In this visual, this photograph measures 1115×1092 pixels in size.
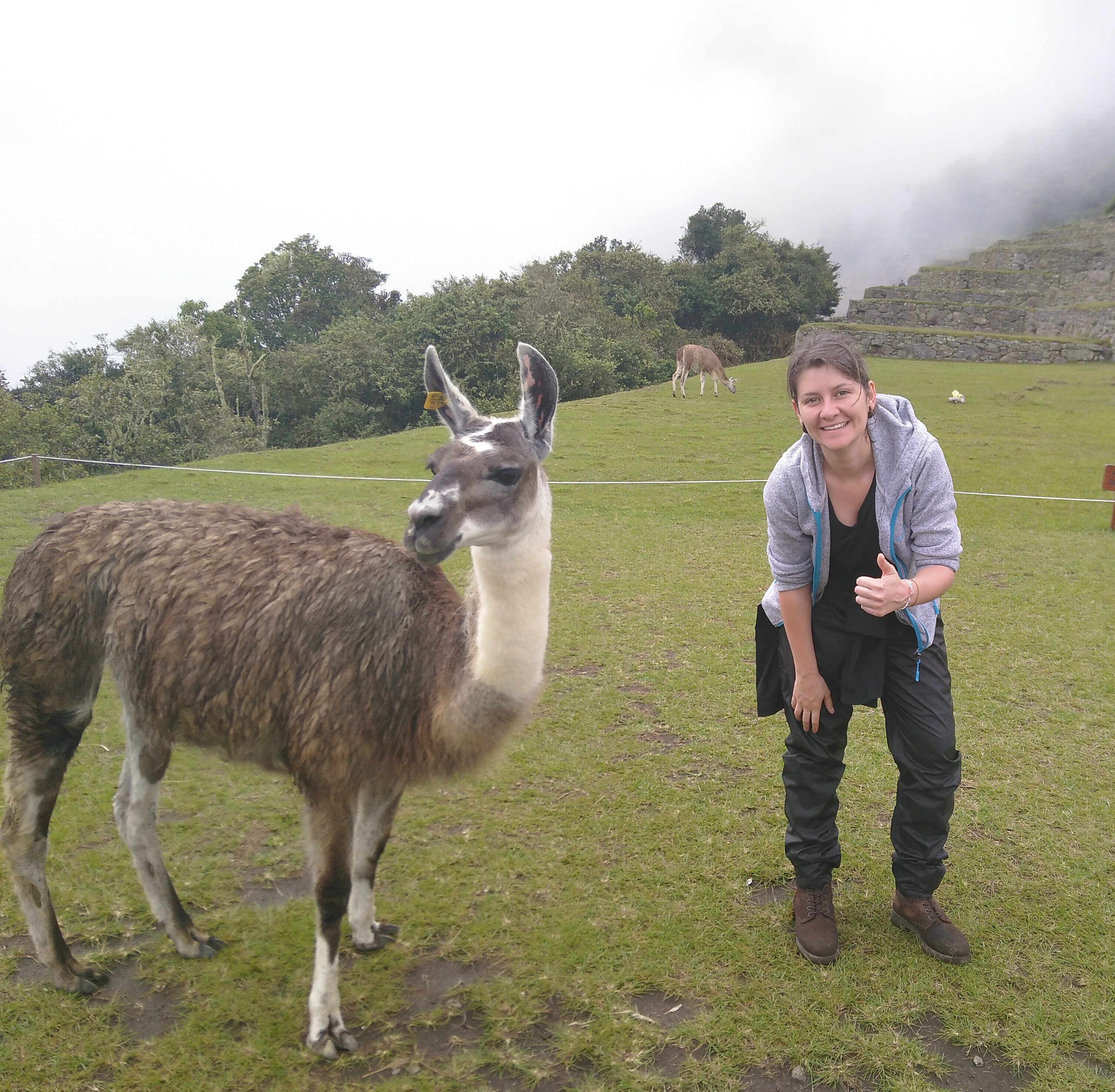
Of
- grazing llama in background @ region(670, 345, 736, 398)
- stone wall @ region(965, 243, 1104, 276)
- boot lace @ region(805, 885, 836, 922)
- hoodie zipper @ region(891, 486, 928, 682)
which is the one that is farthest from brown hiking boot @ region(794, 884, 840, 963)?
stone wall @ region(965, 243, 1104, 276)

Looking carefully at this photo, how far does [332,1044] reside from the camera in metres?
2.46

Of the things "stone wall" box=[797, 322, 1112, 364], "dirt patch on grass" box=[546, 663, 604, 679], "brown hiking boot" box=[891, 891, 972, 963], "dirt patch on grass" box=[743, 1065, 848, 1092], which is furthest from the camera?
"stone wall" box=[797, 322, 1112, 364]

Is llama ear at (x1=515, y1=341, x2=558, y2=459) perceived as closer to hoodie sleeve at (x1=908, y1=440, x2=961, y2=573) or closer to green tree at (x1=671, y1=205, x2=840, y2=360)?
hoodie sleeve at (x1=908, y1=440, x2=961, y2=573)

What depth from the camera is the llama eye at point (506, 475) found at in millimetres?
2451

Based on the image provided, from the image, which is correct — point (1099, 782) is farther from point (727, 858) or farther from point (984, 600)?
point (984, 600)

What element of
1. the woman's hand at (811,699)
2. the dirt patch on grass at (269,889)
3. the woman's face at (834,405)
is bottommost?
Answer: the dirt patch on grass at (269,889)

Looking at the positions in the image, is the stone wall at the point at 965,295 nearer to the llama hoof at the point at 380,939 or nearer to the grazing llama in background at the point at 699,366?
the grazing llama in background at the point at 699,366

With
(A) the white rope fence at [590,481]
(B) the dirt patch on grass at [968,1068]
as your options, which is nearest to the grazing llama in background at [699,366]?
(A) the white rope fence at [590,481]

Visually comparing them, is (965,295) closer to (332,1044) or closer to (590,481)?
(590,481)

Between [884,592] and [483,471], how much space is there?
4.04 feet

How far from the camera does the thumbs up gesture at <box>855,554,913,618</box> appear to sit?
2.22m

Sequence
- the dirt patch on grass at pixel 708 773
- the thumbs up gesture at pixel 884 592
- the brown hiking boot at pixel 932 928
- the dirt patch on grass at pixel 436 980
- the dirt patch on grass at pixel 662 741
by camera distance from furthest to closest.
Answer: the dirt patch on grass at pixel 662 741
the dirt patch on grass at pixel 708 773
the brown hiking boot at pixel 932 928
the dirt patch on grass at pixel 436 980
the thumbs up gesture at pixel 884 592

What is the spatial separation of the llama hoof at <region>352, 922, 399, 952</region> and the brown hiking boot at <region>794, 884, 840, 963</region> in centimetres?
151

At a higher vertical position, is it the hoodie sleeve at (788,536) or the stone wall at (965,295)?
the stone wall at (965,295)
